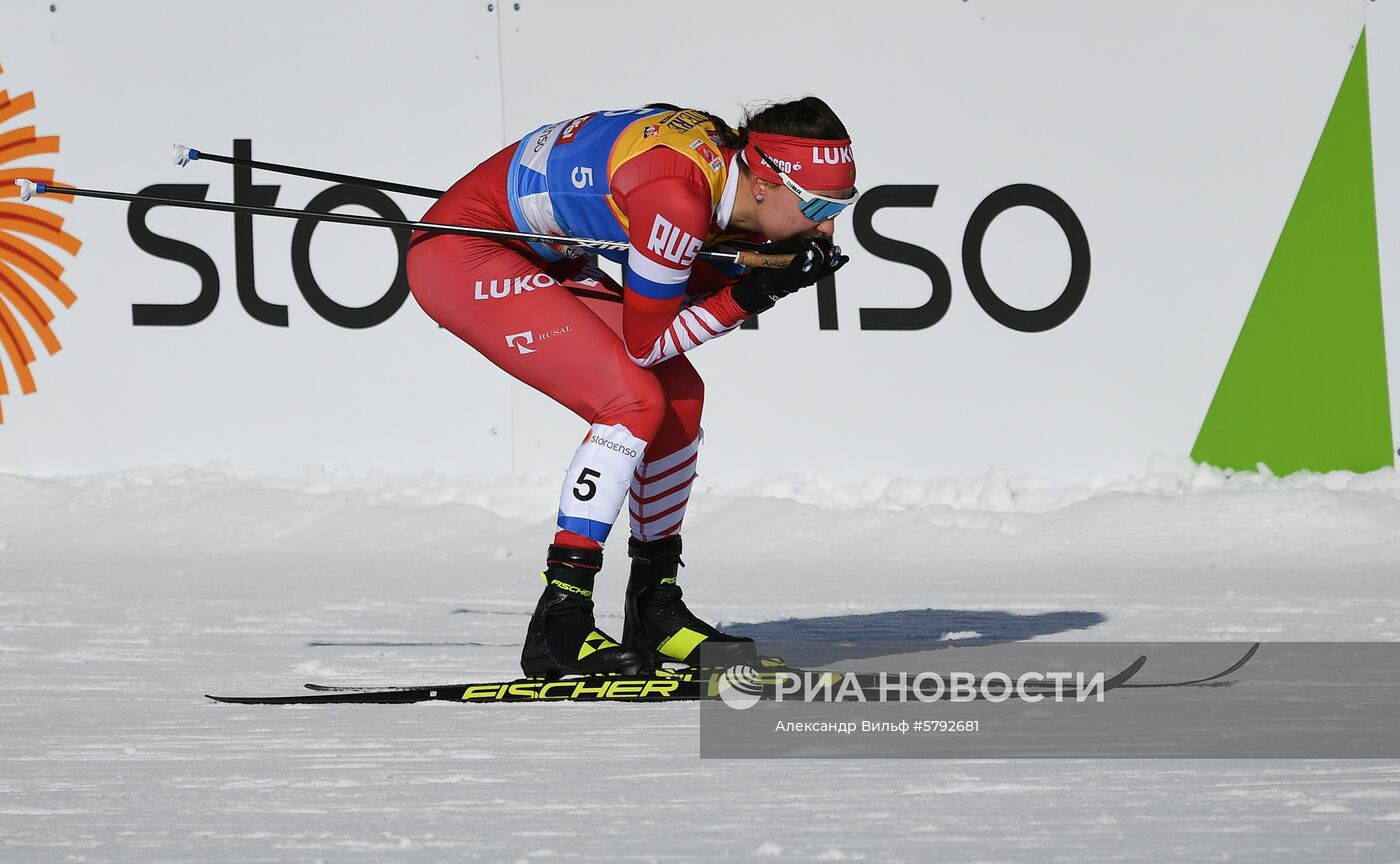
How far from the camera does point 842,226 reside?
6.61 m

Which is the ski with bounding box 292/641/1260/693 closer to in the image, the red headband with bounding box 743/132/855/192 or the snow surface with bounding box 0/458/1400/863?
the snow surface with bounding box 0/458/1400/863

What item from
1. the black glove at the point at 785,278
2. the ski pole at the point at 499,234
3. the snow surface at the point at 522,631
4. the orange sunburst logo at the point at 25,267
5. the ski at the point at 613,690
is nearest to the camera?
the snow surface at the point at 522,631

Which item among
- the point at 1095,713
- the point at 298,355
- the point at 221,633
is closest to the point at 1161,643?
the point at 1095,713

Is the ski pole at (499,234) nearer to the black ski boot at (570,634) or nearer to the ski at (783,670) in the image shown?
the black ski boot at (570,634)

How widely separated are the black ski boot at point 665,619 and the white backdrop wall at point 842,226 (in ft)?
9.73

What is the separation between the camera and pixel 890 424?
6652 mm

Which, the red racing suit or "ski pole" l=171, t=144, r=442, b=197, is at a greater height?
"ski pole" l=171, t=144, r=442, b=197

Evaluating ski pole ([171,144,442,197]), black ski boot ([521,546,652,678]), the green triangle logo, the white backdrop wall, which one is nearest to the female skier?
black ski boot ([521,546,652,678])

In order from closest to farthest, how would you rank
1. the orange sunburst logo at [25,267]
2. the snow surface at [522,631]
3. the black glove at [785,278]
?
the snow surface at [522,631] < the black glove at [785,278] < the orange sunburst logo at [25,267]

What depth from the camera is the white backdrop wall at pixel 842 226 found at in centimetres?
663

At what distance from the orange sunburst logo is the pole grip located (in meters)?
4.30

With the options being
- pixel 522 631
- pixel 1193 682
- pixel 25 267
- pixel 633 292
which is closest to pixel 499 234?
pixel 633 292

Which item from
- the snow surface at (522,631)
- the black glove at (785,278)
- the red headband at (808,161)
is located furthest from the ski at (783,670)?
the red headband at (808,161)

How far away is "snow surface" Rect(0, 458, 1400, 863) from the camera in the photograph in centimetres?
210
